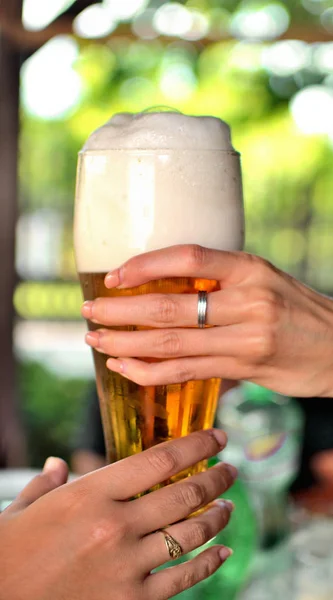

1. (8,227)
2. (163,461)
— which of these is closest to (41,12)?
(8,227)

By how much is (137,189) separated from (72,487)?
40 centimetres

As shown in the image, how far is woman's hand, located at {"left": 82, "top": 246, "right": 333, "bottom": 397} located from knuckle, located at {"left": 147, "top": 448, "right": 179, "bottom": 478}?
91 mm

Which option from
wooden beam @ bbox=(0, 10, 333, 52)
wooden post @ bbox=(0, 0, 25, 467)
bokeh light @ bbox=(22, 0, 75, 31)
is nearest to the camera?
wooden beam @ bbox=(0, 10, 333, 52)

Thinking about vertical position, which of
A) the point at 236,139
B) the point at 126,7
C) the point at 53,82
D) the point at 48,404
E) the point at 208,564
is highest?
the point at 126,7

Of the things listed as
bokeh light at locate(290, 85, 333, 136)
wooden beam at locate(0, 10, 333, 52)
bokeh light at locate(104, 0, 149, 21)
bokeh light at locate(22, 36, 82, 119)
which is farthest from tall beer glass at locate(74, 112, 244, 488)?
bokeh light at locate(290, 85, 333, 136)

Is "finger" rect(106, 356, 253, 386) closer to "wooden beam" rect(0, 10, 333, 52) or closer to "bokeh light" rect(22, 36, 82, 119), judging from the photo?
"wooden beam" rect(0, 10, 333, 52)

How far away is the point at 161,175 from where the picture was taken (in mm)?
1107

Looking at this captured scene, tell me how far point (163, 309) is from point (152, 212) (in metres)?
0.15

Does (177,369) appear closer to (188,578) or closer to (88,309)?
(88,309)

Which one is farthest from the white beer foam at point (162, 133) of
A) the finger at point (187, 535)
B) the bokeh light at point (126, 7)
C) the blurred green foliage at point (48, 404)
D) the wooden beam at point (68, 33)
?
the blurred green foliage at point (48, 404)

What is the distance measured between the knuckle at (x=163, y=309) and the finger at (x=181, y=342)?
0.09ft

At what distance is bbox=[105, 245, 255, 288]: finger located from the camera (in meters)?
1.03

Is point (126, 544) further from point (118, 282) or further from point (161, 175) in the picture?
point (161, 175)

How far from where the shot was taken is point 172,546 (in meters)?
1.03
